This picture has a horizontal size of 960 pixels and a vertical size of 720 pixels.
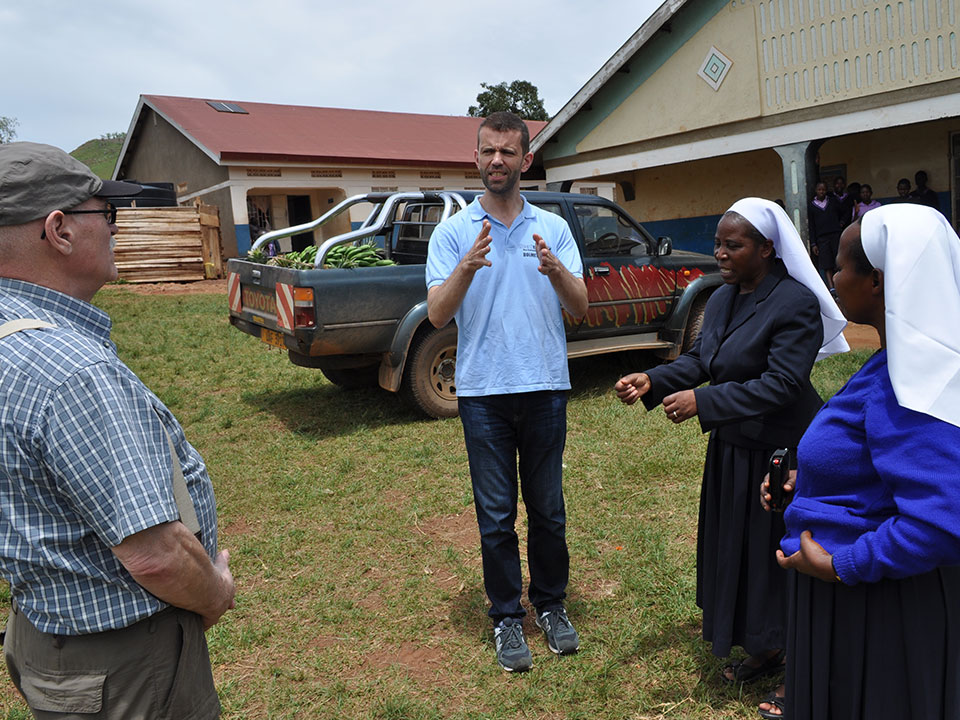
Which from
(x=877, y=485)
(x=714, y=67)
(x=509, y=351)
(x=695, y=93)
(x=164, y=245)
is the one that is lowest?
(x=877, y=485)

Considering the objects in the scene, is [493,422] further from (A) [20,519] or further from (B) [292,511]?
(B) [292,511]

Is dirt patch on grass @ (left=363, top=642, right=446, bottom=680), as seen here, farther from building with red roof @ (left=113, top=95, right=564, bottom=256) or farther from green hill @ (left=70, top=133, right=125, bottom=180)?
green hill @ (left=70, top=133, right=125, bottom=180)

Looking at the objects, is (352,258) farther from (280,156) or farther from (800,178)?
(280,156)

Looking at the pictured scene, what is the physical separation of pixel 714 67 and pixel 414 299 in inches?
287

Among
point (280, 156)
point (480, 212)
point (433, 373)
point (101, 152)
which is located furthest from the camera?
point (101, 152)

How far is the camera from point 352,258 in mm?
6840

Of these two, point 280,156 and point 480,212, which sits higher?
point 280,156

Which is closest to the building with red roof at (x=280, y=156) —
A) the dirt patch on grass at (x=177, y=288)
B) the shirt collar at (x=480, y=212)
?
the dirt patch on grass at (x=177, y=288)

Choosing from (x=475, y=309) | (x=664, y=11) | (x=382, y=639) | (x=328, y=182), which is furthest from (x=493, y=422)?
(x=328, y=182)

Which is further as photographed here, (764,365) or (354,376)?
(354,376)

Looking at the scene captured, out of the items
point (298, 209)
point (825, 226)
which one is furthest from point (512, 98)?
point (825, 226)

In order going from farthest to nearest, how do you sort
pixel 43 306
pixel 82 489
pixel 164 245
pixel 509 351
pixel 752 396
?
1. pixel 164 245
2. pixel 509 351
3. pixel 752 396
4. pixel 43 306
5. pixel 82 489

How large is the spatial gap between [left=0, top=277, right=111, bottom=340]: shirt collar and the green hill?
66073 mm

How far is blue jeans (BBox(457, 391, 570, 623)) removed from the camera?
10.8 feet
